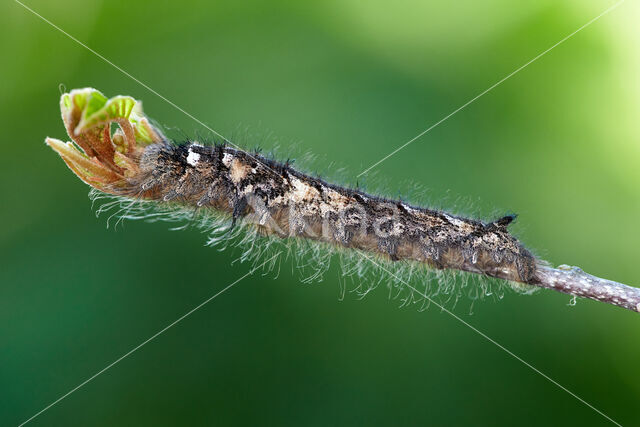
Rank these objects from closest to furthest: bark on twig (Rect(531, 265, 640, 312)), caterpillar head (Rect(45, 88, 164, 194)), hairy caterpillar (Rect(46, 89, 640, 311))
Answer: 1. caterpillar head (Rect(45, 88, 164, 194))
2. hairy caterpillar (Rect(46, 89, 640, 311))
3. bark on twig (Rect(531, 265, 640, 312))

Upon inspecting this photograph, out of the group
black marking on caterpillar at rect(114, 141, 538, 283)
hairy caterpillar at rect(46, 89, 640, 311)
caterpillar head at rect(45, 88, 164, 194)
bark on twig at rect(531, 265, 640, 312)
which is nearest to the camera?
caterpillar head at rect(45, 88, 164, 194)

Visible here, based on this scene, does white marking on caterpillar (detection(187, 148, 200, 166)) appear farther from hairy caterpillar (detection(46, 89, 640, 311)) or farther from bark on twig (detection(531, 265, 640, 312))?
bark on twig (detection(531, 265, 640, 312))

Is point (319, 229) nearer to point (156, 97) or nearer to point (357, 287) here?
point (357, 287)

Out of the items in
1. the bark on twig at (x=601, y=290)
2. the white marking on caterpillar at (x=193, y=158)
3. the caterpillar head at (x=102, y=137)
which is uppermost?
the bark on twig at (x=601, y=290)

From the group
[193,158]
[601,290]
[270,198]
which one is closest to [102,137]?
[193,158]

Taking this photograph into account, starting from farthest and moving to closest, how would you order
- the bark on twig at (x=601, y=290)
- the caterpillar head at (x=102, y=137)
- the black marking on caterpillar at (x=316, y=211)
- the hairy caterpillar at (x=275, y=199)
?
the black marking on caterpillar at (x=316, y=211)
the bark on twig at (x=601, y=290)
the hairy caterpillar at (x=275, y=199)
the caterpillar head at (x=102, y=137)

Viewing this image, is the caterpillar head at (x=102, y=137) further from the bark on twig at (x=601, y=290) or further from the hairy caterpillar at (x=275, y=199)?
the bark on twig at (x=601, y=290)

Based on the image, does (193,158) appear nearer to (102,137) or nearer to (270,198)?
(270,198)

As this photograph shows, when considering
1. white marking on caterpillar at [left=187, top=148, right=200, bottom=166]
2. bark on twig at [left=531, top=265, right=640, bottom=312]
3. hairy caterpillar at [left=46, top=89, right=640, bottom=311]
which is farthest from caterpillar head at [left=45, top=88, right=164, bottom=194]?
bark on twig at [left=531, top=265, right=640, bottom=312]

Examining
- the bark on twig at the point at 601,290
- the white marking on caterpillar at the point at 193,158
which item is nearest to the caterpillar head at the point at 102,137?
the white marking on caterpillar at the point at 193,158
